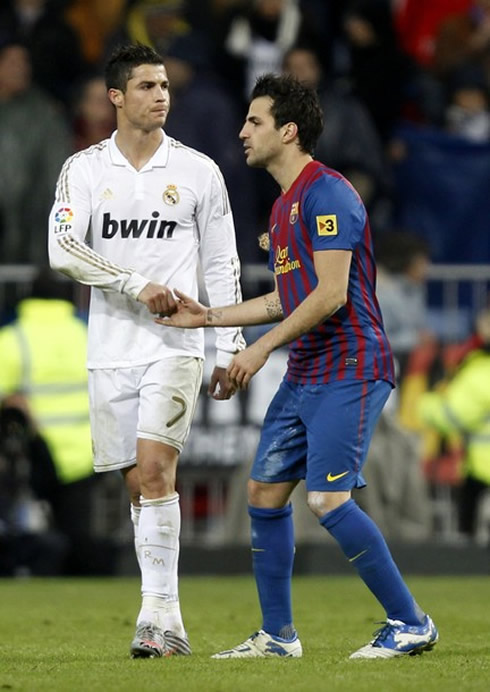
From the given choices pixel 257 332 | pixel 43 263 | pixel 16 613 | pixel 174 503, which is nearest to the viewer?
pixel 174 503

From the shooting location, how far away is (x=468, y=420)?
1348 centimetres

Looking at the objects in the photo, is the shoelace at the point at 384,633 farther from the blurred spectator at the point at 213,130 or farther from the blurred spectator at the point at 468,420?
the blurred spectator at the point at 213,130

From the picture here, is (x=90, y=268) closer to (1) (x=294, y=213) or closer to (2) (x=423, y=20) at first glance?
(1) (x=294, y=213)

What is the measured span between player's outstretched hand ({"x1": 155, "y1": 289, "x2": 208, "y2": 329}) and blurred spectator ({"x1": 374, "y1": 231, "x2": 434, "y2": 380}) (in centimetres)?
625

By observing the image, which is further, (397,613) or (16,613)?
(16,613)

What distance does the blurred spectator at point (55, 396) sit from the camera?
13125 mm

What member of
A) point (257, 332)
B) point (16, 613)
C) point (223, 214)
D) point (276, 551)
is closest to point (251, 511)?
point (276, 551)

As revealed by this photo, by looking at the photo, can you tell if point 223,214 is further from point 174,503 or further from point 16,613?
point 16,613

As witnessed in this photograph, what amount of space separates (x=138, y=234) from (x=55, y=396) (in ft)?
18.2

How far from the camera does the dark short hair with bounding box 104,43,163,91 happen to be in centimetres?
783

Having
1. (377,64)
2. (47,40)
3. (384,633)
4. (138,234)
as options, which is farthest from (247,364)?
(377,64)

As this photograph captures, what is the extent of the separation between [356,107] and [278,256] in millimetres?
8205

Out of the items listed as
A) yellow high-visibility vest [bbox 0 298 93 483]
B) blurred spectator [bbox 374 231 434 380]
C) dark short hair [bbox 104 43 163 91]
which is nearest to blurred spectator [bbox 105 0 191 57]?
blurred spectator [bbox 374 231 434 380]

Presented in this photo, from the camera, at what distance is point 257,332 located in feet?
43.9
